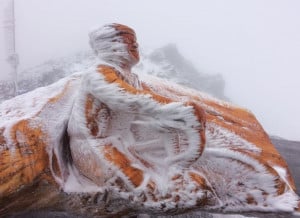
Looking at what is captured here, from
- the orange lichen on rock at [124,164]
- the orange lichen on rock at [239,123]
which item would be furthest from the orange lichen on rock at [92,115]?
the orange lichen on rock at [239,123]

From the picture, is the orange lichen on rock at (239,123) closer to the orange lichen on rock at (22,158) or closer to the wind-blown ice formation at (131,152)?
the wind-blown ice formation at (131,152)

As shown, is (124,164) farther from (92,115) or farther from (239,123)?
(239,123)

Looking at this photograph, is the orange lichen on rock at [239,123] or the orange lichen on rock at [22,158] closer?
the orange lichen on rock at [22,158]

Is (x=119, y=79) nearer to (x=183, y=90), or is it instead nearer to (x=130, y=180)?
(x=130, y=180)

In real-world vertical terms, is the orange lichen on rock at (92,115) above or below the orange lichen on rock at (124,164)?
above

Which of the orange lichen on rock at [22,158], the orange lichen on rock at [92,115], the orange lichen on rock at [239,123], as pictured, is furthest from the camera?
the orange lichen on rock at [239,123]

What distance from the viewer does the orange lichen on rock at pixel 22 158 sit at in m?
2.51

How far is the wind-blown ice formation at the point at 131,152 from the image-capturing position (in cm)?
259

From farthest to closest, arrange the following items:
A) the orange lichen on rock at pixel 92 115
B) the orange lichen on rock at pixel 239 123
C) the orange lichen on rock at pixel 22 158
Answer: the orange lichen on rock at pixel 239 123, the orange lichen on rock at pixel 92 115, the orange lichen on rock at pixel 22 158

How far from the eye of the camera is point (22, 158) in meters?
2.60

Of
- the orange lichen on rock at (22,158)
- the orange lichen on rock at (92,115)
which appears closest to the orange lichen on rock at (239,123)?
the orange lichen on rock at (92,115)

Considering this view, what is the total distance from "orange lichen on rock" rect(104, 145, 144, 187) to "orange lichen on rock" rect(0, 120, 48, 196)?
0.48 metres

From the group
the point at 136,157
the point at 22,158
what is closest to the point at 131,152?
the point at 136,157

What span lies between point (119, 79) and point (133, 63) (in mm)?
323
